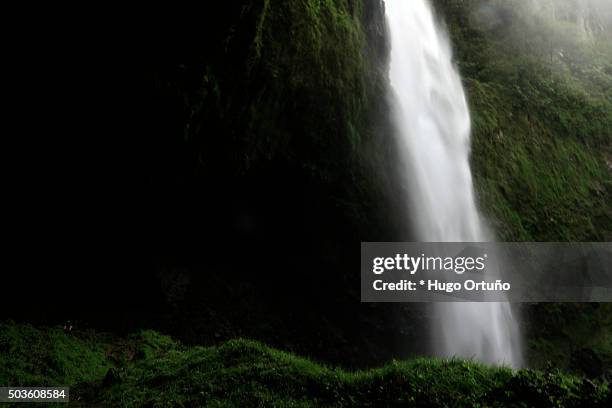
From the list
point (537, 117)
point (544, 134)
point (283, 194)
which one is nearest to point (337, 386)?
point (283, 194)

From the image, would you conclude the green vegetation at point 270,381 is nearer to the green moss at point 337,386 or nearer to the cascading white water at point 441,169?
the green moss at point 337,386

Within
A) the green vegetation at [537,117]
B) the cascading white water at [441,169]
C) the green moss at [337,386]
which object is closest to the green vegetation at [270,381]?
the green moss at [337,386]

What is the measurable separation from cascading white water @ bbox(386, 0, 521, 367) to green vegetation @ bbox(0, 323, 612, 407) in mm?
7182

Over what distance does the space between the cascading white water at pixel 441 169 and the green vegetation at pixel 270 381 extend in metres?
7.18

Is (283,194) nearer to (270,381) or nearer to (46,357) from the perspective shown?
(46,357)

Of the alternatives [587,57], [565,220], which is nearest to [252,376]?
[565,220]

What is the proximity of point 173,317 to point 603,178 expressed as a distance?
19480 millimetres

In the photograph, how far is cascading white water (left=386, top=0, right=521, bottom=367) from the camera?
13.2 metres

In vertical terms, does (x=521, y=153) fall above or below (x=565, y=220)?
above

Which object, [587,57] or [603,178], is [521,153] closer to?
[603,178]

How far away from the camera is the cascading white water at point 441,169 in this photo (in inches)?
520

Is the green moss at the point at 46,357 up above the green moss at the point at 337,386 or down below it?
above

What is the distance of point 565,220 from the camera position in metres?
18.8

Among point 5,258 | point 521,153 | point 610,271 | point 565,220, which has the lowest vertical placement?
point 5,258
